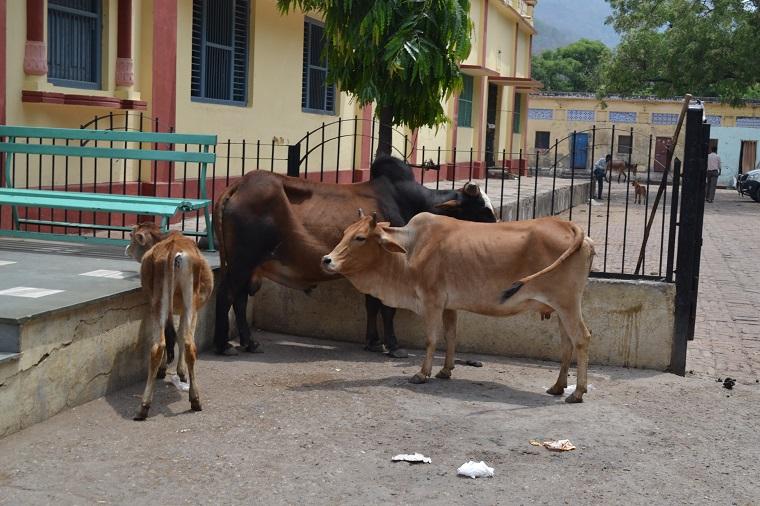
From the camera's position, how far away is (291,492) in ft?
16.1

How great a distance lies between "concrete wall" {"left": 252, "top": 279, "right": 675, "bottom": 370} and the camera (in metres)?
7.97

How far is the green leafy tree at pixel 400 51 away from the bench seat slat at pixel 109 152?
169 cm

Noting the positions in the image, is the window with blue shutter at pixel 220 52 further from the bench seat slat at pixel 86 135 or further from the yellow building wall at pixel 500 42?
the yellow building wall at pixel 500 42

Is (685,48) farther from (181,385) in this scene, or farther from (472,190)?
(181,385)

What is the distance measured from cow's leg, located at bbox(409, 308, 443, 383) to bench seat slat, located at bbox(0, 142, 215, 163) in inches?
99.2

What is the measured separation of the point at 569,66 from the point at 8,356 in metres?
81.2

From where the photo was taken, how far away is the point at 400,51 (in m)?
8.84

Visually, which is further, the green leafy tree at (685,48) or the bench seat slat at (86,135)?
the green leafy tree at (685,48)

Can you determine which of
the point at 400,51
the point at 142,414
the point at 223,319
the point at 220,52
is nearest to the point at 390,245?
the point at 223,319

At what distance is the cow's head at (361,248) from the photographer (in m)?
7.09

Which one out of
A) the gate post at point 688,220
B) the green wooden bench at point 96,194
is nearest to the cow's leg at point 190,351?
the green wooden bench at point 96,194

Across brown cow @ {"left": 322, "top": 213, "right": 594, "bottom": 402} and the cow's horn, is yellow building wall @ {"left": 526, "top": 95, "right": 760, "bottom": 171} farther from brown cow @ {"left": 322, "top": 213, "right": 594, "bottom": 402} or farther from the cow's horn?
brown cow @ {"left": 322, "top": 213, "right": 594, "bottom": 402}

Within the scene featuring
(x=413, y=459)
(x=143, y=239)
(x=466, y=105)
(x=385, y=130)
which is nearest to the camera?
(x=413, y=459)

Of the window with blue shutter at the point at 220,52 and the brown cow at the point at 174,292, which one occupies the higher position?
the window with blue shutter at the point at 220,52
